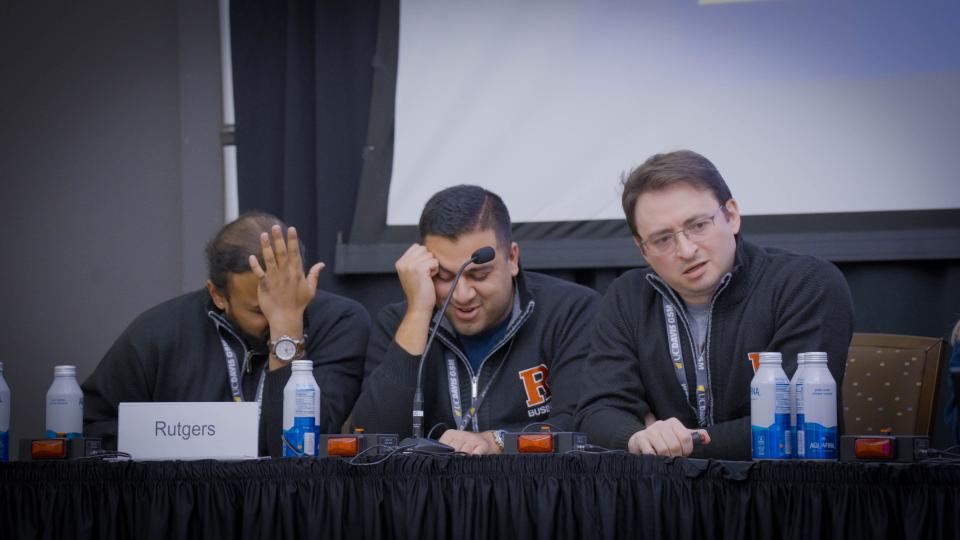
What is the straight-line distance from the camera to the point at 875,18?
351 cm

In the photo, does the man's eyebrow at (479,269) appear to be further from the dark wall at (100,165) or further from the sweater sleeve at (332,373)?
the dark wall at (100,165)

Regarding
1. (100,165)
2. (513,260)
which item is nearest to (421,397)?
(513,260)

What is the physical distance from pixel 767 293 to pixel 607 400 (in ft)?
1.43

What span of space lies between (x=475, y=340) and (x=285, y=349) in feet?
1.66

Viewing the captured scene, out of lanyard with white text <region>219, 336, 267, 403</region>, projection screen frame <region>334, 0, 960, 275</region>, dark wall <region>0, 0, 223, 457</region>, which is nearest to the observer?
lanyard with white text <region>219, 336, 267, 403</region>

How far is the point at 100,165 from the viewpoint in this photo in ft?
13.8

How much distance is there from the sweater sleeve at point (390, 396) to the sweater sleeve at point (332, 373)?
145mm

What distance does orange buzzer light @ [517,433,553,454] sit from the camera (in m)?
2.04

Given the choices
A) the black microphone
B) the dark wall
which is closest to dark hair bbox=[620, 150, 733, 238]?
the black microphone

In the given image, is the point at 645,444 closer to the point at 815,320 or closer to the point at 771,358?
the point at 771,358

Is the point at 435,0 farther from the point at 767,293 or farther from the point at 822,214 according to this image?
the point at 767,293

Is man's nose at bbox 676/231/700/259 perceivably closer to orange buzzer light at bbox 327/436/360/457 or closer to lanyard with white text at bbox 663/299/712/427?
lanyard with white text at bbox 663/299/712/427

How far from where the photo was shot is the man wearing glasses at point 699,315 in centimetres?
247

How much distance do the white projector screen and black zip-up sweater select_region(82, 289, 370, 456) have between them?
748 mm
